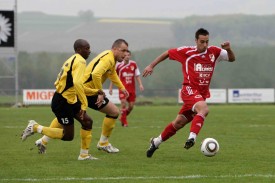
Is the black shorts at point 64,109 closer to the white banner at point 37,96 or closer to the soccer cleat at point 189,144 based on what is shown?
the soccer cleat at point 189,144

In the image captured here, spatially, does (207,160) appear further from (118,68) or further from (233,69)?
(233,69)

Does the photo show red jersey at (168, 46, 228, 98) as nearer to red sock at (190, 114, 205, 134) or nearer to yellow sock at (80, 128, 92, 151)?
red sock at (190, 114, 205, 134)

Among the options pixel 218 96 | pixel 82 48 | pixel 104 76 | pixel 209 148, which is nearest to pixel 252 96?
pixel 218 96

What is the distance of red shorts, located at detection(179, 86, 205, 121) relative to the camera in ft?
40.4

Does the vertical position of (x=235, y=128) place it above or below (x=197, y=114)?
below

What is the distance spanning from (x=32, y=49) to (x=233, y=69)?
2245cm

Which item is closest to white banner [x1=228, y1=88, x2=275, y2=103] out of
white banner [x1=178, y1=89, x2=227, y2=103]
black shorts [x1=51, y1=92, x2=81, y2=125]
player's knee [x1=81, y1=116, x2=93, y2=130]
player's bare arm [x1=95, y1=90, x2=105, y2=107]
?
white banner [x1=178, y1=89, x2=227, y2=103]

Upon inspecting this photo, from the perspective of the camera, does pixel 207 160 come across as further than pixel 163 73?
No

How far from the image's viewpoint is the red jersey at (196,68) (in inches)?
491

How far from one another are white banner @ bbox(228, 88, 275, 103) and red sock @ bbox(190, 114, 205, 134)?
33322 millimetres

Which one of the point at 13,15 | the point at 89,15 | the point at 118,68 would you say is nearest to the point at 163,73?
the point at 13,15

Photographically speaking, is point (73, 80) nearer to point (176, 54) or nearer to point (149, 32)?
point (176, 54)

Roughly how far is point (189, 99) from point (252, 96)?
33.7 meters

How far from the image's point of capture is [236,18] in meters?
84.2
